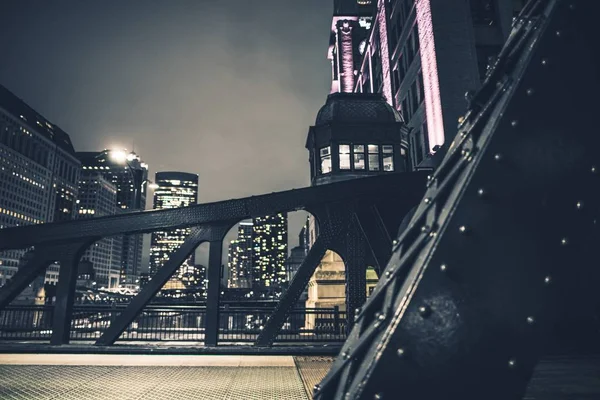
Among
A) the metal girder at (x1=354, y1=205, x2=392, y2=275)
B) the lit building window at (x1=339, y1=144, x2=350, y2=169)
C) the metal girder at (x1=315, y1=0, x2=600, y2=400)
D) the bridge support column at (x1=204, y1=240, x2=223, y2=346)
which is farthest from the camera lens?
the lit building window at (x1=339, y1=144, x2=350, y2=169)

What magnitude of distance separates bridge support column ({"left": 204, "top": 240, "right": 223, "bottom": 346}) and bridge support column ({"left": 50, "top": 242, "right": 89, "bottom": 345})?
2.50 metres

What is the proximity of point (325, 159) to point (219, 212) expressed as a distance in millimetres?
17962

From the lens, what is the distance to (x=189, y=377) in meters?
5.57

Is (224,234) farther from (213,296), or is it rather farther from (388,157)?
(388,157)

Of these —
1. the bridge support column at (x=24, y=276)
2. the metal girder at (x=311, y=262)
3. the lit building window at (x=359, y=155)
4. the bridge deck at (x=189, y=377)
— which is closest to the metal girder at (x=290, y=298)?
the metal girder at (x=311, y=262)

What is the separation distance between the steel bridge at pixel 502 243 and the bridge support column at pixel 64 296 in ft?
22.7

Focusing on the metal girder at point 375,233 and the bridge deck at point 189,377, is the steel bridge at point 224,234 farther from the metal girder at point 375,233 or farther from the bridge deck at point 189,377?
the bridge deck at point 189,377

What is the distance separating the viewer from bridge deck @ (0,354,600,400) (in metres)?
4.20

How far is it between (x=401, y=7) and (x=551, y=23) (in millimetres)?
33901

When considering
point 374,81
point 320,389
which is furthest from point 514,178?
point 374,81

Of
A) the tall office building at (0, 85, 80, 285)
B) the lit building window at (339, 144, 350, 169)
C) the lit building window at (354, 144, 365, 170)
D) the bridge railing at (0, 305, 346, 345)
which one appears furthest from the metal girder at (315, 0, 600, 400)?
the tall office building at (0, 85, 80, 285)

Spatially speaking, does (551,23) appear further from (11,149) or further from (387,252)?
(11,149)

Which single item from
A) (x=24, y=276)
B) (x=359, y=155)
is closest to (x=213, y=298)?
(x=24, y=276)

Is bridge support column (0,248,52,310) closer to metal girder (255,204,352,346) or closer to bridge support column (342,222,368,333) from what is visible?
metal girder (255,204,352,346)
